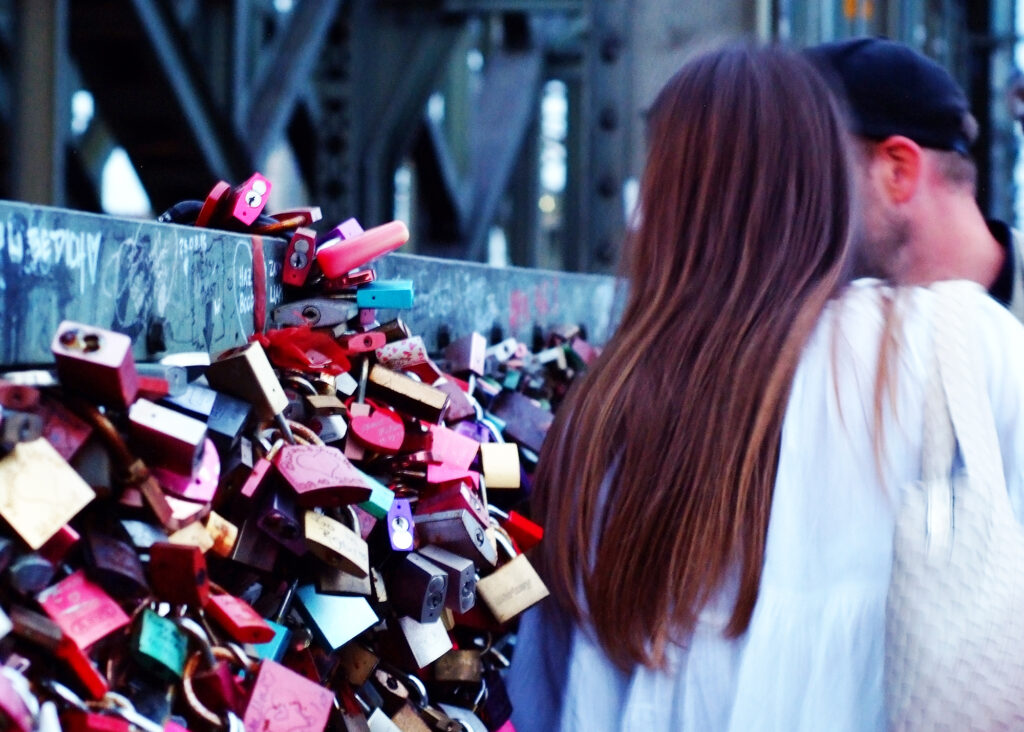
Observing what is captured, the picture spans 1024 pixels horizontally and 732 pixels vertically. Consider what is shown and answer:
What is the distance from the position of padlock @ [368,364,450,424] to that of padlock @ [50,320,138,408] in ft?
1.72

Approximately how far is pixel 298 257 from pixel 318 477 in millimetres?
348

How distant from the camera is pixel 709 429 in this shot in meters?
1.60

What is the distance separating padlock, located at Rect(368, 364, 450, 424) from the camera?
1.62 m

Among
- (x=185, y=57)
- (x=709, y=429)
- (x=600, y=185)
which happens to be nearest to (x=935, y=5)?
(x=600, y=185)

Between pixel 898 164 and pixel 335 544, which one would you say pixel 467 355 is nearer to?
pixel 335 544

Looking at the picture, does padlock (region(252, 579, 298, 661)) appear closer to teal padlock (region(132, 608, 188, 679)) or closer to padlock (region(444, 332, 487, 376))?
teal padlock (region(132, 608, 188, 679))

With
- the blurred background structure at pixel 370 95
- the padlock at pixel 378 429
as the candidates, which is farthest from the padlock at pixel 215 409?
the blurred background structure at pixel 370 95

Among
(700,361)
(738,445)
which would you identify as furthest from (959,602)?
(700,361)

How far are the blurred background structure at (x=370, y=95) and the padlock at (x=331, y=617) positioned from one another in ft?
8.11

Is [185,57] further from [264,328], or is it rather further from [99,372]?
[99,372]

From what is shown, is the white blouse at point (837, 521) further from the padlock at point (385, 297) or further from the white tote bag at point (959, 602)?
the padlock at point (385, 297)

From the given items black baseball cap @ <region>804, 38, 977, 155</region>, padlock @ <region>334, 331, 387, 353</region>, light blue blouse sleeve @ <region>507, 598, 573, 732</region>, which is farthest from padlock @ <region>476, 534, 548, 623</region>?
black baseball cap @ <region>804, 38, 977, 155</region>

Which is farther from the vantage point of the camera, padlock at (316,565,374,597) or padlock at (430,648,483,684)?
padlock at (430,648,483,684)

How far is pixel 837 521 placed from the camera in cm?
153
